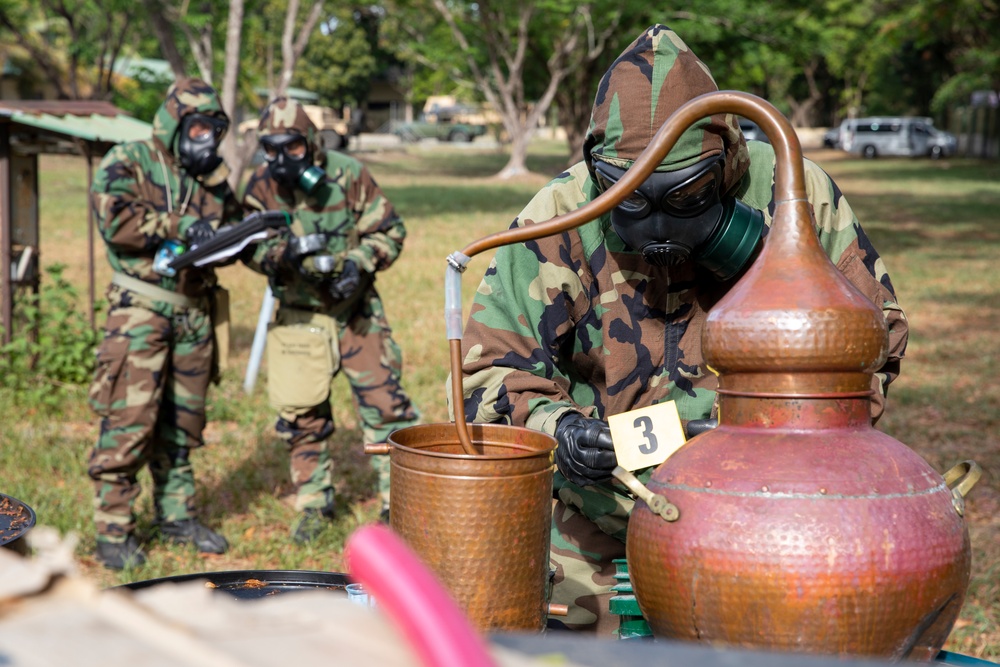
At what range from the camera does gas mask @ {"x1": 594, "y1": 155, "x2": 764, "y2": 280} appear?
6.18ft

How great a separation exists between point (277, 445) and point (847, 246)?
211 inches

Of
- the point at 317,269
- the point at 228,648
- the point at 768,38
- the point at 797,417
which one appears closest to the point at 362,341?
the point at 317,269

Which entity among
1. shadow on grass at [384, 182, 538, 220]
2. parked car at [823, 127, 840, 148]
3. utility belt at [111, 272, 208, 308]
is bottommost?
shadow on grass at [384, 182, 538, 220]

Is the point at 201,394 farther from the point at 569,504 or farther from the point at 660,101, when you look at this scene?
the point at 660,101

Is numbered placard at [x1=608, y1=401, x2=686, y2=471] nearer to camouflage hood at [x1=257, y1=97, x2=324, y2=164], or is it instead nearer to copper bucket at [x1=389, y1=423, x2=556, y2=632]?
copper bucket at [x1=389, y1=423, x2=556, y2=632]

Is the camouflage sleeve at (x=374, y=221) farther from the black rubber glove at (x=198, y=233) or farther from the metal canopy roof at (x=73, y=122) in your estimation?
the metal canopy roof at (x=73, y=122)

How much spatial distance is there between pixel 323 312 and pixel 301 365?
301 mm

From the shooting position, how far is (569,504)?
98.0 inches

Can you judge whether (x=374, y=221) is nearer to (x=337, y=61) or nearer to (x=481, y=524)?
(x=481, y=524)

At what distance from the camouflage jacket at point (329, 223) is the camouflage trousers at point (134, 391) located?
19.8 inches

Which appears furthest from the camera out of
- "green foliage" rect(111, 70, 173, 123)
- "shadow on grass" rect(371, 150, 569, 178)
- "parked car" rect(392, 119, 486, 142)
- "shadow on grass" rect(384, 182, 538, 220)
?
"parked car" rect(392, 119, 486, 142)

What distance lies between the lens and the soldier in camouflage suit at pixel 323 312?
5.50 meters

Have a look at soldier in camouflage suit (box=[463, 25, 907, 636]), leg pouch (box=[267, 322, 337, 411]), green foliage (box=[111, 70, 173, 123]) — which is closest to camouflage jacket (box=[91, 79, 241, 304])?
leg pouch (box=[267, 322, 337, 411])

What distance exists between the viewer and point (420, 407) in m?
7.71
